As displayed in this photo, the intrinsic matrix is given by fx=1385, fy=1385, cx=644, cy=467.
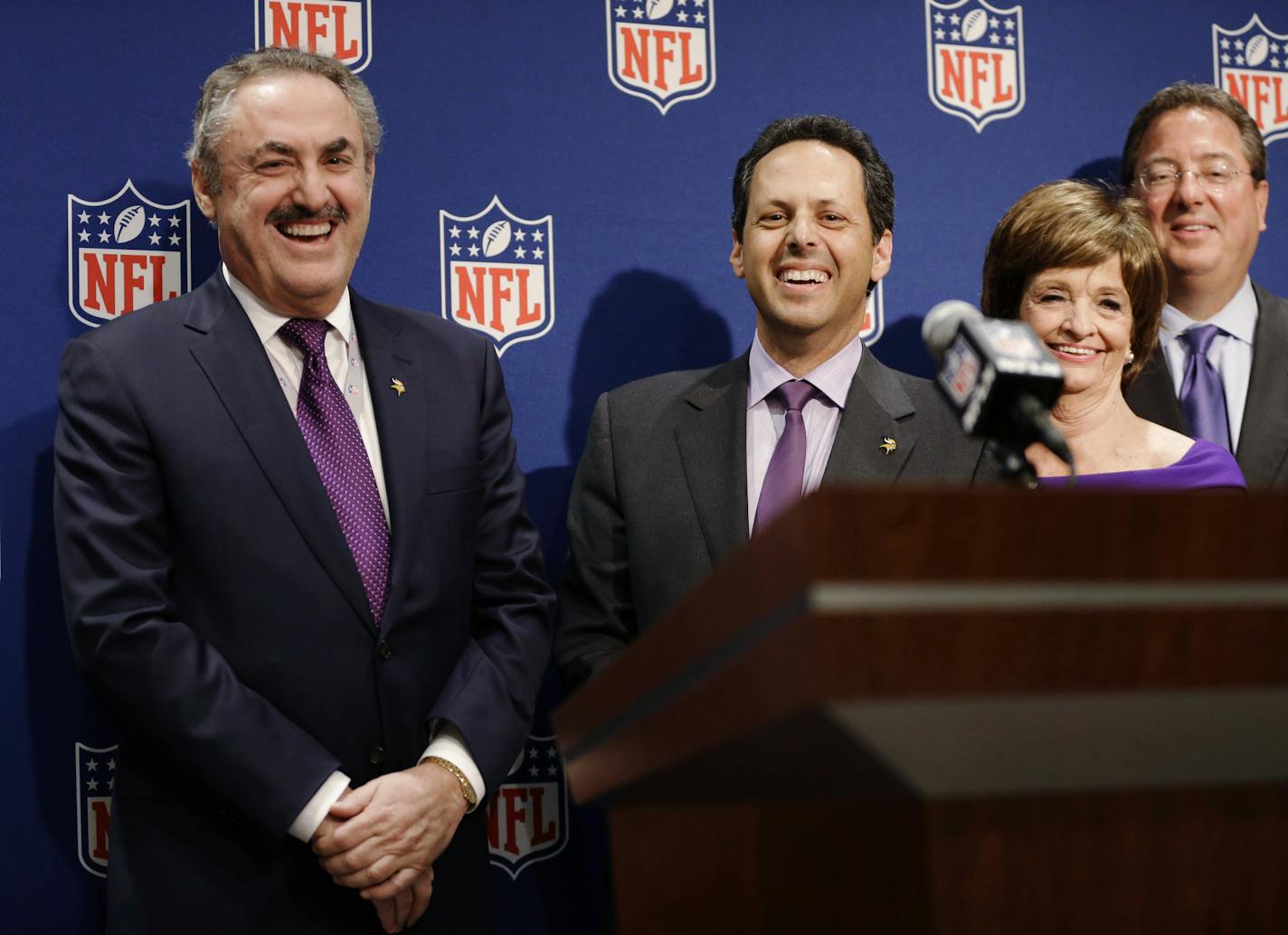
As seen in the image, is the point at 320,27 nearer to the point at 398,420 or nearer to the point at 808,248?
the point at 398,420

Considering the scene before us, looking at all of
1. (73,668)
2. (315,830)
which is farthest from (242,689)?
(73,668)

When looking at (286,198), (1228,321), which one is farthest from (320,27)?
(1228,321)

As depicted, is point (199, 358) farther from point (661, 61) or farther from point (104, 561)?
point (661, 61)

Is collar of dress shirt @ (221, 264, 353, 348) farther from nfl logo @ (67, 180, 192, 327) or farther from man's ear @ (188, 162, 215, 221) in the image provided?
nfl logo @ (67, 180, 192, 327)

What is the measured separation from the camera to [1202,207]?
2.81m

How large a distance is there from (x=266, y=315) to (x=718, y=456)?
79cm

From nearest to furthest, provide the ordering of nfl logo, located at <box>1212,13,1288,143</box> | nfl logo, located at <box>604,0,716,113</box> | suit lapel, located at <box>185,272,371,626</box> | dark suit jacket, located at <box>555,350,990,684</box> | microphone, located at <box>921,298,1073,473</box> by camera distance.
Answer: microphone, located at <box>921,298,1073,473</box>
suit lapel, located at <box>185,272,371,626</box>
dark suit jacket, located at <box>555,350,990,684</box>
nfl logo, located at <box>604,0,716,113</box>
nfl logo, located at <box>1212,13,1288,143</box>

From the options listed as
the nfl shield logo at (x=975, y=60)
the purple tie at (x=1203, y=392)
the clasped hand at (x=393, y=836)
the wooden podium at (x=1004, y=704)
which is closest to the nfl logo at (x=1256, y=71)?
the nfl shield logo at (x=975, y=60)

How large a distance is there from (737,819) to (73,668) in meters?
1.72

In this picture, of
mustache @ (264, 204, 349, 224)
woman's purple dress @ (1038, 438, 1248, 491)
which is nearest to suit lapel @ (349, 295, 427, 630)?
mustache @ (264, 204, 349, 224)

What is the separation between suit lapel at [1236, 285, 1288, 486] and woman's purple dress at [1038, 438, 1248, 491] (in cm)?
33

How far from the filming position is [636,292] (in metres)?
2.84

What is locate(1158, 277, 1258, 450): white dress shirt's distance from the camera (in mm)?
2764

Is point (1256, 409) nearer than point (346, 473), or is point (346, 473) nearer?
point (346, 473)
